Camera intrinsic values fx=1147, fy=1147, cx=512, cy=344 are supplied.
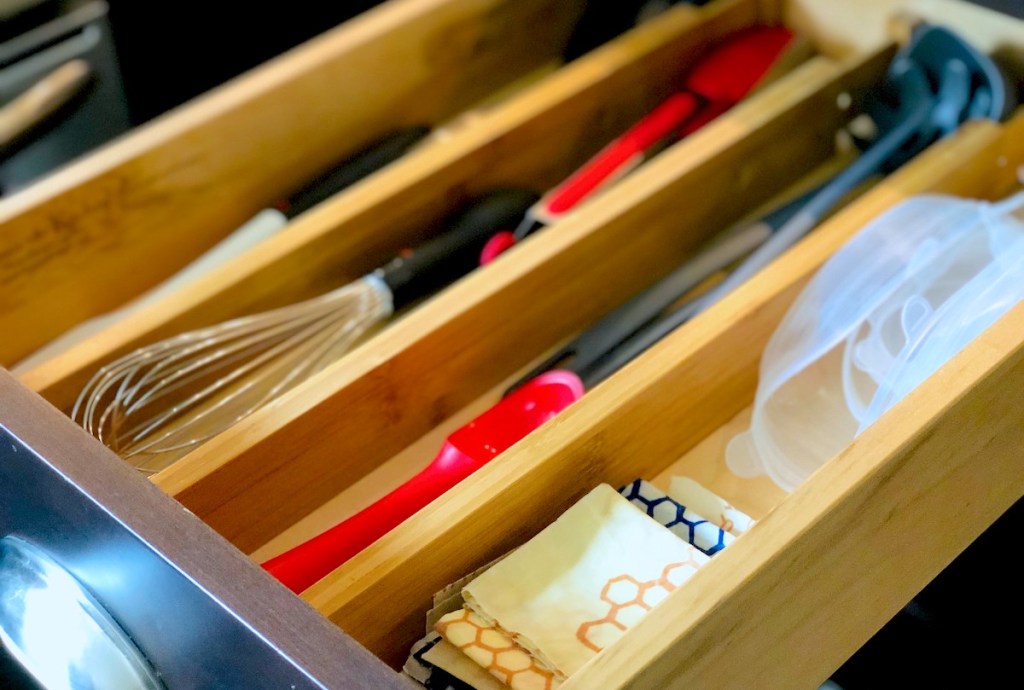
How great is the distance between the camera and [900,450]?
0.50m

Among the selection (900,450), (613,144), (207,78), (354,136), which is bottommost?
(900,450)

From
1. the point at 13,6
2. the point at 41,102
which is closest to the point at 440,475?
the point at 41,102

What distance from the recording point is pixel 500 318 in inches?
26.6

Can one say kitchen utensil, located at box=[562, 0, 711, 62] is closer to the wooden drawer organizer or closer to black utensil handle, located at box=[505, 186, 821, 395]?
the wooden drawer organizer

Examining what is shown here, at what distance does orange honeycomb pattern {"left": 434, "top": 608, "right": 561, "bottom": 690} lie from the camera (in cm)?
48

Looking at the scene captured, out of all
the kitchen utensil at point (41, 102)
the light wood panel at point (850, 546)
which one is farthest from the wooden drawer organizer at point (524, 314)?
the kitchen utensil at point (41, 102)

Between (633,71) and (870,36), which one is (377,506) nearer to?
(633,71)

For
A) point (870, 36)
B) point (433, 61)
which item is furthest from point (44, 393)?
A: point (870, 36)

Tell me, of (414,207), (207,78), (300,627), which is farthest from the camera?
(207,78)

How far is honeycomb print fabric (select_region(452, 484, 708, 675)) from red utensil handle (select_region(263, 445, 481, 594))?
0.23 feet

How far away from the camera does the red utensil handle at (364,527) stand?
56cm

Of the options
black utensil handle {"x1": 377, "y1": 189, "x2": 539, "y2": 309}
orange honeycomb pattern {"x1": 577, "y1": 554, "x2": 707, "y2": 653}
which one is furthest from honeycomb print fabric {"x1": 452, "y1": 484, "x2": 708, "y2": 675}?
black utensil handle {"x1": 377, "y1": 189, "x2": 539, "y2": 309}

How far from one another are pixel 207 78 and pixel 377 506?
64cm

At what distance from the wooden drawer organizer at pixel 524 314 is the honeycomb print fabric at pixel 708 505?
0.10 feet
